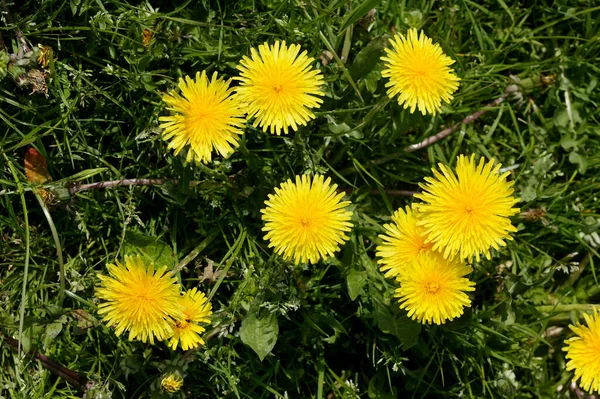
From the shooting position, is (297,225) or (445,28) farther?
(445,28)

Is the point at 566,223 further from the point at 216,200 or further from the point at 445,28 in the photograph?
the point at 216,200

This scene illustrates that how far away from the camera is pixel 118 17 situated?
2.21 meters

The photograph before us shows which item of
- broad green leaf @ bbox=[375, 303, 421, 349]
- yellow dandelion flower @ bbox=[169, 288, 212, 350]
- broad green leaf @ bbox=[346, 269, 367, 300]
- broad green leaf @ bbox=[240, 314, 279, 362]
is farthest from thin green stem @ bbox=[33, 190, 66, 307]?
broad green leaf @ bbox=[375, 303, 421, 349]

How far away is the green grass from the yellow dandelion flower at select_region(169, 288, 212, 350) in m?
0.14

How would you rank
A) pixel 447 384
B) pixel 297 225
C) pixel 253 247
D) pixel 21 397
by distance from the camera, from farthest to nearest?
pixel 447 384 < pixel 253 247 < pixel 21 397 < pixel 297 225

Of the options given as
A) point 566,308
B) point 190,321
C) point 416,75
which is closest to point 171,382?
point 190,321

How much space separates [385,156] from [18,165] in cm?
133

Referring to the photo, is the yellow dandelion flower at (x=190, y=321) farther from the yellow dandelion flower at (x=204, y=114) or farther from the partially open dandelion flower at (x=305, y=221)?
the yellow dandelion flower at (x=204, y=114)

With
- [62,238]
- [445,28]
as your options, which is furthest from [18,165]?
[445,28]

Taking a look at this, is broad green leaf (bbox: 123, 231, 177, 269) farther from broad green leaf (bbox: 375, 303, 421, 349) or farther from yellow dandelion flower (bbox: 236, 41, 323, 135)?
broad green leaf (bbox: 375, 303, 421, 349)

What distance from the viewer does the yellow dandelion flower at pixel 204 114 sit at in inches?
77.5

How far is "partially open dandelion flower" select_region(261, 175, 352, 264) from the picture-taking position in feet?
6.42

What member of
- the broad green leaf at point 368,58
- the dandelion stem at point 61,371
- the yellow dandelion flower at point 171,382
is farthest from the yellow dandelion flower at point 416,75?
→ the dandelion stem at point 61,371

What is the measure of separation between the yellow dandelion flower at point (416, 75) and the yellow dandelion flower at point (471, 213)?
0.77 ft
